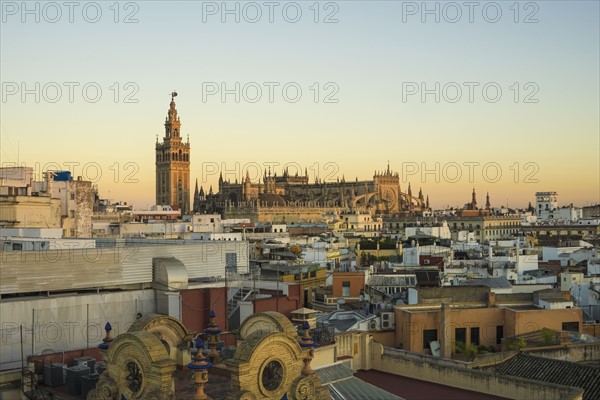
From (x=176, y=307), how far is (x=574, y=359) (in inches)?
418

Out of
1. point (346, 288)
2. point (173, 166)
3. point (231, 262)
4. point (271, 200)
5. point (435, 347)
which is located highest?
point (173, 166)

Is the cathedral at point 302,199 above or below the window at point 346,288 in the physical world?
above

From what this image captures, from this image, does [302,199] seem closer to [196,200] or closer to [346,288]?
[196,200]

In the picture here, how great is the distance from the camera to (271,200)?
351ft

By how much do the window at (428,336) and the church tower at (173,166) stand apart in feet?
328

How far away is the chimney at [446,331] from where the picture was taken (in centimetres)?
2125

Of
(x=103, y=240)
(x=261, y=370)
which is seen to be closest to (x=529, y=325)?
(x=103, y=240)

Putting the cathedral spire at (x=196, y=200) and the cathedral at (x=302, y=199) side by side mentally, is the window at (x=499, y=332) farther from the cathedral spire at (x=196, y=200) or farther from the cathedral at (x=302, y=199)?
the cathedral spire at (x=196, y=200)

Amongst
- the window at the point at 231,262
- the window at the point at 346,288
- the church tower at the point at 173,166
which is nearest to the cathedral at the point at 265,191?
the church tower at the point at 173,166

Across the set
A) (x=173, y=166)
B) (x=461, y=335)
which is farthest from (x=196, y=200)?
(x=461, y=335)

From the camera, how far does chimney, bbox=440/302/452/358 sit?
21250 millimetres

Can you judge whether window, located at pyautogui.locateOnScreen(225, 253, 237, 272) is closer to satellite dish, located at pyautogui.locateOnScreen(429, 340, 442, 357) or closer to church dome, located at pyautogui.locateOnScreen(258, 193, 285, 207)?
satellite dish, located at pyautogui.locateOnScreen(429, 340, 442, 357)

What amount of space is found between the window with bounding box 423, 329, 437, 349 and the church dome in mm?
84008

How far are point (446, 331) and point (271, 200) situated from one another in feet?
281
